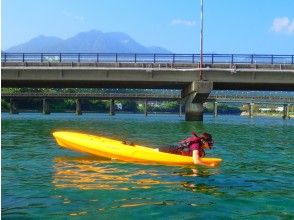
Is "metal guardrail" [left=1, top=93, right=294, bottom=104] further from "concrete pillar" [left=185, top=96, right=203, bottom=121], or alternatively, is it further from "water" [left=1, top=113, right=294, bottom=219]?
"water" [left=1, top=113, right=294, bottom=219]

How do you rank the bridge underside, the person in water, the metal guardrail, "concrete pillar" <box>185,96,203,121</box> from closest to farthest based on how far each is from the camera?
the person in water
the bridge underside
"concrete pillar" <box>185,96,203,121</box>
the metal guardrail

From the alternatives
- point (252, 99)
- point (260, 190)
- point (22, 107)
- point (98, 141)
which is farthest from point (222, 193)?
point (22, 107)

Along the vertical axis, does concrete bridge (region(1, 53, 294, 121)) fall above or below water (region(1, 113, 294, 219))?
above

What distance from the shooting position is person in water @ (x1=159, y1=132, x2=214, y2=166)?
12.2m

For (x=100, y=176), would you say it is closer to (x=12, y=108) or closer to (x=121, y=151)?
(x=121, y=151)

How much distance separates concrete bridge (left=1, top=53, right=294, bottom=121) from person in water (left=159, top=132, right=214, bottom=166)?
104 ft

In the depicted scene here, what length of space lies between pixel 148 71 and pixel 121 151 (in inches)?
1246

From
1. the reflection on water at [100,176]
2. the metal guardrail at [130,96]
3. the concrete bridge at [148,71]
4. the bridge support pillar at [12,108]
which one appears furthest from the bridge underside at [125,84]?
the bridge support pillar at [12,108]

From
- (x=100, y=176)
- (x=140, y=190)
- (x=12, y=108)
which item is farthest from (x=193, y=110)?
(x=12, y=108)

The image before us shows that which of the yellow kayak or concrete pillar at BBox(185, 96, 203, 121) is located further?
concrete pillar at BBox(185, 96, 203, 121)

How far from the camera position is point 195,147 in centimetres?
1259

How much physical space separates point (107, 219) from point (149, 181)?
364 cm

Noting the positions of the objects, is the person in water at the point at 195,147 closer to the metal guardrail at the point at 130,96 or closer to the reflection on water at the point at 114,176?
the reflection on water at the point at 114,176

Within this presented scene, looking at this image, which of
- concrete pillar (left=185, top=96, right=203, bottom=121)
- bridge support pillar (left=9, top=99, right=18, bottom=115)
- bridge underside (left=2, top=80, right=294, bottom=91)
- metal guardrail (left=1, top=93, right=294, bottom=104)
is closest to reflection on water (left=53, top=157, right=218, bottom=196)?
bridge underside (left=2, top=80, right=294, bottom=91)
